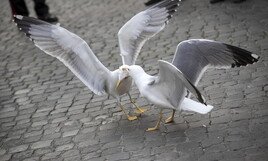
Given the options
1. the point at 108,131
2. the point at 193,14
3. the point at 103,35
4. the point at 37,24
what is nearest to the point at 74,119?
the point at 108,131

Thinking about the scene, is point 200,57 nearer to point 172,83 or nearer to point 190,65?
point 190,65

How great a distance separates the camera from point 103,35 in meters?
9.45

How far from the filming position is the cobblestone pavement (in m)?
5.07

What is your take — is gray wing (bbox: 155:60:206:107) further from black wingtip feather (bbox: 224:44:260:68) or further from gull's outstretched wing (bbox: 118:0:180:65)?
gull's outstretched wing (bbox: 118:0:180:65)

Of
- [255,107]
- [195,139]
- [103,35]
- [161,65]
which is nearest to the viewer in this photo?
[161,65]

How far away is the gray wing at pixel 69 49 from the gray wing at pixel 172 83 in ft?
3.17

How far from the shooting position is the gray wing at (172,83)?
15.5ft

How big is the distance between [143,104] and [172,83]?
1.30 meters

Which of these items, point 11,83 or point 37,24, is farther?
point 11,83

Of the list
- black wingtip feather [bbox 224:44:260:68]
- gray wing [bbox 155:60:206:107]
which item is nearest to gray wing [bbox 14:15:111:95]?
gray wing [bbox 155:60:206:107]

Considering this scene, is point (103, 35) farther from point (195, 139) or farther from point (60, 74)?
point (195, 139)

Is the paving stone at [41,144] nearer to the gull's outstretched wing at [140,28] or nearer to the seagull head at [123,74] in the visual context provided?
the seagull head at [123,74]

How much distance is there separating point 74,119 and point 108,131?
0.66 metres

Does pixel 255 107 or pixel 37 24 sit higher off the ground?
pixel 37 24
